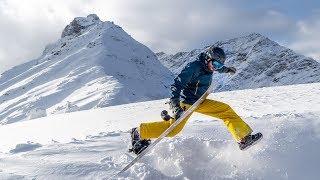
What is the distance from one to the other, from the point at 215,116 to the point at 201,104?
0.30 meters

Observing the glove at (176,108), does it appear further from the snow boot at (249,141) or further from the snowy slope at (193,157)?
the snow boot at (249,141)

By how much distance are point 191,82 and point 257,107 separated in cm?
662

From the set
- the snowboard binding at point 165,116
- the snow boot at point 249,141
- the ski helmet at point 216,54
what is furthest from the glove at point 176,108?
the snow boot at point 249,141

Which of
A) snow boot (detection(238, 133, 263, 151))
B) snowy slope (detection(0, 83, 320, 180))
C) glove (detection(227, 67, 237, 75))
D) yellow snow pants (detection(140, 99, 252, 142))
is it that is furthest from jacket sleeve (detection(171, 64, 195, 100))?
snow boot (detection(238, 133, 263, 151))

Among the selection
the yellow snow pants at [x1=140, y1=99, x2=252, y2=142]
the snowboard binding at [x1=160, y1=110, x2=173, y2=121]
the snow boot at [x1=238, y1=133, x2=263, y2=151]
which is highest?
the snowboard binding at [x1=160, y1=110, x2=173, y2=121]

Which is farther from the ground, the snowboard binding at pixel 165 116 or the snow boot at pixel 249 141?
the snowboard binding at pixel 165 116

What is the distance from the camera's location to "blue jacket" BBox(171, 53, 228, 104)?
7.99m

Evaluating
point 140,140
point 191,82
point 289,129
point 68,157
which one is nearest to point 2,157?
point 68,157

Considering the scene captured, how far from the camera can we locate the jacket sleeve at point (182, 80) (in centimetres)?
798

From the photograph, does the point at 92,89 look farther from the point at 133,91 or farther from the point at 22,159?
the point at 22,159

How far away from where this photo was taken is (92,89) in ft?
→ 574

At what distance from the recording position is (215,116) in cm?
821

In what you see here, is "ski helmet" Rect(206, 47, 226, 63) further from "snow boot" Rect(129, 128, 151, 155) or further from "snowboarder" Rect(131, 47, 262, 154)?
"snow boot" Rect(129, 128, 151, 155)

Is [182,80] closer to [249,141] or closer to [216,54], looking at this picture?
[216,54]
